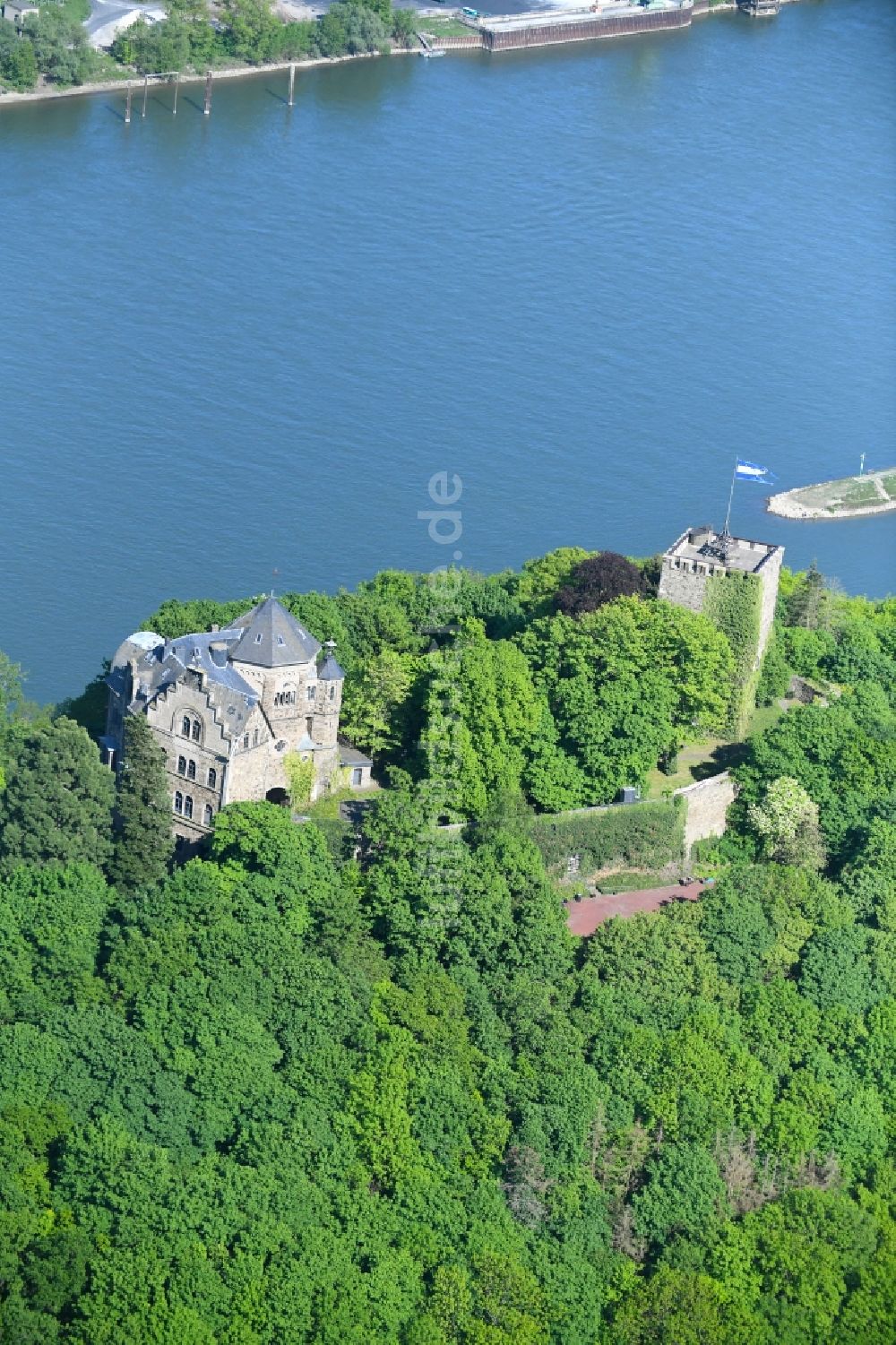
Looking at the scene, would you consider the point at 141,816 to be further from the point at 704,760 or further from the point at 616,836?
the point at 704,760

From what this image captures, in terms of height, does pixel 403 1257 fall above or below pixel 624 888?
below

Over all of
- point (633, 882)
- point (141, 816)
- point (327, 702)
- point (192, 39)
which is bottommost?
point (633, 882)

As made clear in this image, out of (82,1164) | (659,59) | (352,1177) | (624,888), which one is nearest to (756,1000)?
(624,888)

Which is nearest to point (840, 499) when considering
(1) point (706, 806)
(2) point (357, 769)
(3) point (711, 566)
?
(3) point (711, 566)

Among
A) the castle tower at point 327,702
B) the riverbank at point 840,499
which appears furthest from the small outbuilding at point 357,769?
the riverbank at point 840,499

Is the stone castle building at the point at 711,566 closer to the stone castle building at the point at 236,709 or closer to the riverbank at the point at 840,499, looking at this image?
the stone castle building at the point at 236,709

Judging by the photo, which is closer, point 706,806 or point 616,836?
point 616,836

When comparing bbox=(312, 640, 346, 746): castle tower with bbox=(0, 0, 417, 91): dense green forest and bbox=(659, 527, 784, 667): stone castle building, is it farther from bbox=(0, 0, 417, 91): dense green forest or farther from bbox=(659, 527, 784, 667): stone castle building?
bbox=(0, 0, 417, 91): dense green forest

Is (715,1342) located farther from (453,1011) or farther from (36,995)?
(36,995)
